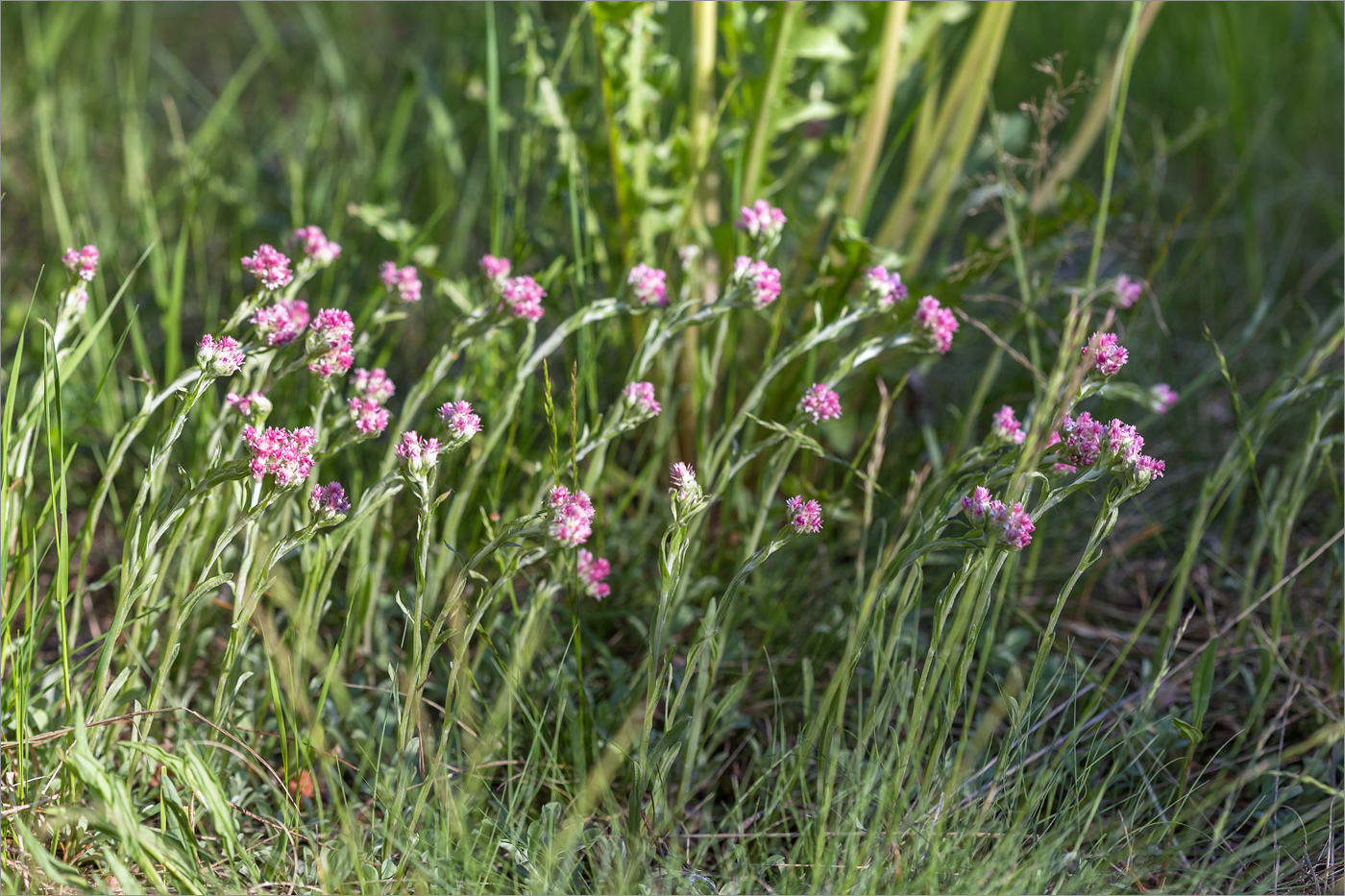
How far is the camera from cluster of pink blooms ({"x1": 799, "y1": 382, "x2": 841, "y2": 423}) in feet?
4.37

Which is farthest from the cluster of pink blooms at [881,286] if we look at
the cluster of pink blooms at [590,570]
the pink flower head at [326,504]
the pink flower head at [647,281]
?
the pink flower head at [326,504]

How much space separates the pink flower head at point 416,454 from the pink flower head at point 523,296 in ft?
1.07

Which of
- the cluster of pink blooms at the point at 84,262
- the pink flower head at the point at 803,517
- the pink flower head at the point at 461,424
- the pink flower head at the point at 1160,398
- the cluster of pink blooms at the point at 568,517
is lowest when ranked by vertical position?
the pink flower head at the point at 1160,398

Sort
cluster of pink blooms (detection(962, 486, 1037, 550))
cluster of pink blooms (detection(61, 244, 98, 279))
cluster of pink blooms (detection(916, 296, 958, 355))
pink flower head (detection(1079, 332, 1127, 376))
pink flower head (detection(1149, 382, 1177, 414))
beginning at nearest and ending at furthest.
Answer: cluster of pink blooms (detection(962, 486, 1037, 550)) < pink flower head (detection(1079, 332, 1127, 376)) < cluster of pink blooms (detection(61, 244, 98, 279)) < cluster of pink blooms (detection(916, 296, 958, 355)) < pink flower head (detection(1149, 382, 1177, 414))

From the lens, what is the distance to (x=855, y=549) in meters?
1.77

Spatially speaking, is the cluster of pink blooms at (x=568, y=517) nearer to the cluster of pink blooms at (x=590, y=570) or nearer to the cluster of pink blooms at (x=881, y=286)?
the cluster of pink blooms at (x=590, y=570)

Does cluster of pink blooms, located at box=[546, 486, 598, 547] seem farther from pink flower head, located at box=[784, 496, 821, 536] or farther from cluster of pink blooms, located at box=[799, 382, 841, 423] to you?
cluster of pink blooms, located at box=[799, 382, 841, 423]

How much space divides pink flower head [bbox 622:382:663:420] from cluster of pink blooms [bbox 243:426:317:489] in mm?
377

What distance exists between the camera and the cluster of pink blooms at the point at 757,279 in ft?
4.51

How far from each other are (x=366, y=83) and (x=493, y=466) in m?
1.90

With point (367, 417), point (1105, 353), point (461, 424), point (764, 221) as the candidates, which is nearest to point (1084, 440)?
point (1105, 353)

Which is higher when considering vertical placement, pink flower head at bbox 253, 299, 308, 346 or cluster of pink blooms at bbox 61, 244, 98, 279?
cluster of pink blooms at bbox 61, 244, 98, 279

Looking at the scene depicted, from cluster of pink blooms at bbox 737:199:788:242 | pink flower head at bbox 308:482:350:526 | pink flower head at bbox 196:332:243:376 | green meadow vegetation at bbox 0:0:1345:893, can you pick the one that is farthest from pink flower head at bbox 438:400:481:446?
cluster of pink blooms at bbox 737:199:788:242

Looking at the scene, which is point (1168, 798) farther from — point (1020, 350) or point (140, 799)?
point (140, 799)
